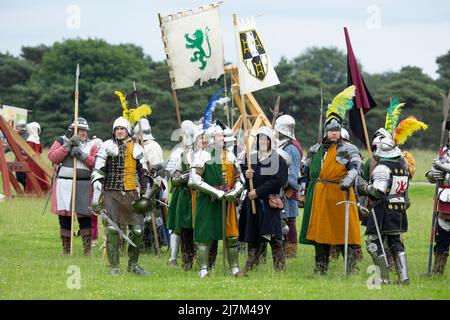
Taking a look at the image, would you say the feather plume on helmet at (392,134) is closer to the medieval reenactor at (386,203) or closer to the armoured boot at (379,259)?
the medieval reenactor at (386,203)

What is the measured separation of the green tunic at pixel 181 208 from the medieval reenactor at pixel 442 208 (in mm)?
2881

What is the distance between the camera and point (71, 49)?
184 feet

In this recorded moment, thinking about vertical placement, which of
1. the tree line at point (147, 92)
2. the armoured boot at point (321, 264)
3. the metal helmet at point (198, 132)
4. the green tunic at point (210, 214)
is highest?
the tree line at point (147, 92)

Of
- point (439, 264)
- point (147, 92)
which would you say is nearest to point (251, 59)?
point (439, 264)

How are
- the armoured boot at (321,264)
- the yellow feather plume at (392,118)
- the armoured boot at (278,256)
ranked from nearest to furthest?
the yellow feather plume at (392,118) → the armoured boot at (321,264) → the armoured boot at (278,256)

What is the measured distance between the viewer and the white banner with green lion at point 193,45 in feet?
38.5

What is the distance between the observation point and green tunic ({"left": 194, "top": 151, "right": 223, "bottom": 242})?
1148cm

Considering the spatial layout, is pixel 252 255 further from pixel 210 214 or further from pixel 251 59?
pixel 251 59

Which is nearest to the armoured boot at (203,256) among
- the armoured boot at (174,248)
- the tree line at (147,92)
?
the armoured boot at (174,248)

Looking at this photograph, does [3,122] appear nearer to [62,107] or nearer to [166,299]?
[166,299]

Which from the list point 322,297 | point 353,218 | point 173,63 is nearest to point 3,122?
point 173,63

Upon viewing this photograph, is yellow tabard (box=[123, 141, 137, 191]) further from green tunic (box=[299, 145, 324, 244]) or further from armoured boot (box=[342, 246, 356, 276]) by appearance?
armoured boot (box=[342, 246, 356, 276])

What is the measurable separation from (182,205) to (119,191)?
110 cm


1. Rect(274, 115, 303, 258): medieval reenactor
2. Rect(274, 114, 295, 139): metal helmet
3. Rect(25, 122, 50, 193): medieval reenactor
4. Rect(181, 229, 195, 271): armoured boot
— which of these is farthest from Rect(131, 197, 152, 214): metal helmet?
Rect(25, 122, 50, 193): medieval reenactor
